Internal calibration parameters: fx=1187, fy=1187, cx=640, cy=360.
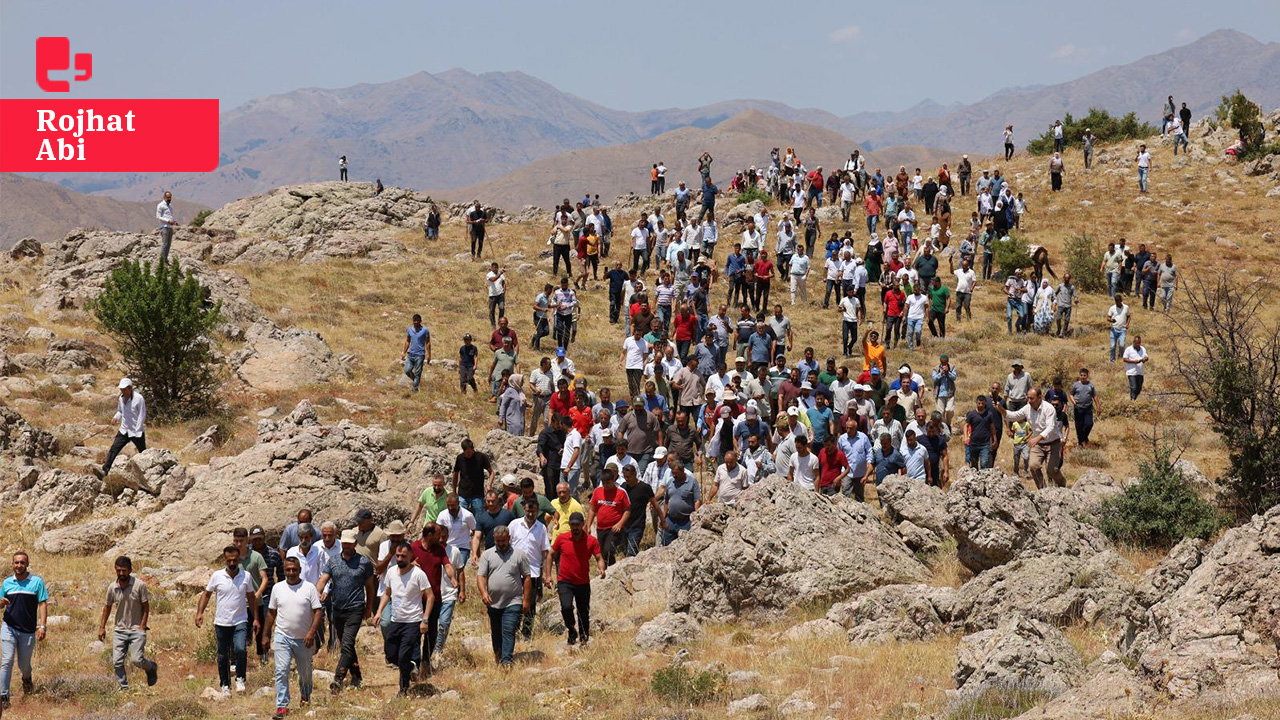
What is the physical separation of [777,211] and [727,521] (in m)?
31.4

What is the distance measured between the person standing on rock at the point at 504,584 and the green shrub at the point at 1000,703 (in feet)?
15.1

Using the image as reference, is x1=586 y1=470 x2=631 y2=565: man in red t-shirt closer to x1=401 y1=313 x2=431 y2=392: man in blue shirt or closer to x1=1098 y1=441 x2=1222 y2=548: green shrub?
x1=1098 y1=441 x2=1222 y2=548: green shrub

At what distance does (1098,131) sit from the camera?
54.1 metres

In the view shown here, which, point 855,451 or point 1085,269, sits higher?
point 1085,269

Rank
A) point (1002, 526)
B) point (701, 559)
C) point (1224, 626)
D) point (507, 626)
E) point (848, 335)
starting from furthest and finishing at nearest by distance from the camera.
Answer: point (848, 335) < point (701, 559) < point (1002, 526) < point (507, 626) < point (1224, 626)

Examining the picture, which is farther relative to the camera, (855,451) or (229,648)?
(855,451)

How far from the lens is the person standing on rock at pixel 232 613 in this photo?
11320 millimetres

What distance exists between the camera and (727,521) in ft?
45.9

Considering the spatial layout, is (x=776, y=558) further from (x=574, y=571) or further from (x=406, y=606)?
(x=406, y=606)

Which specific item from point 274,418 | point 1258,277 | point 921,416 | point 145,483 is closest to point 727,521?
point 921,416

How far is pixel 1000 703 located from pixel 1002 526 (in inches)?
195

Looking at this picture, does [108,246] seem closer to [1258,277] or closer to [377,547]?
[377,547]

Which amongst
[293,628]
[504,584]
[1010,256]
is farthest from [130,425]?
[1010,256]

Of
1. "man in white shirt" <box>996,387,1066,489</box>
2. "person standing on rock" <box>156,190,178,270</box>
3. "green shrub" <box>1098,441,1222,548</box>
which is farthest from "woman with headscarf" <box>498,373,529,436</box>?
"person standing on rock" <box>156,190,178,270</box>
